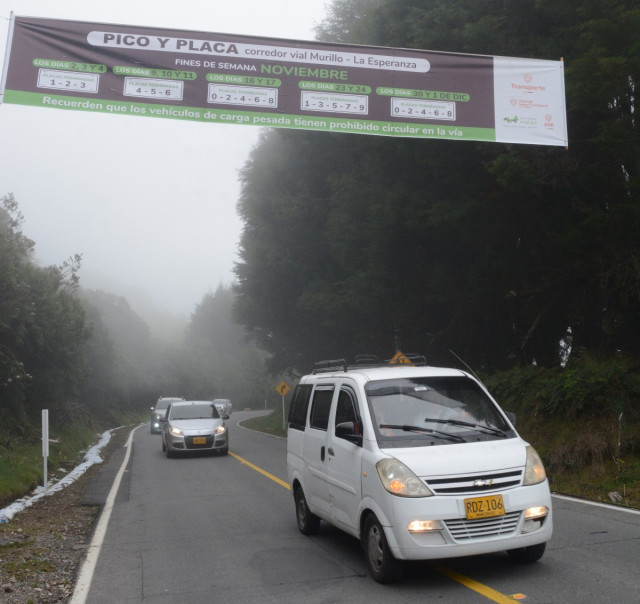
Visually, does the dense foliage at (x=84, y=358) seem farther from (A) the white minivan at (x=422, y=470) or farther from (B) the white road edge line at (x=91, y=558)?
(A) the white minivan at (x=422, y=470)

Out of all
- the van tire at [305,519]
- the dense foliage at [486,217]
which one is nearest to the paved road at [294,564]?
the van tire at [305,519]

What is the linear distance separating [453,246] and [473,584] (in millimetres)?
15717

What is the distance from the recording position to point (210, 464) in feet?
59.2

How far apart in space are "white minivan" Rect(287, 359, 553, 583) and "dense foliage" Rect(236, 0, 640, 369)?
8.55 meters

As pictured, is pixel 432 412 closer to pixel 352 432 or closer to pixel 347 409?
pixel 352 432

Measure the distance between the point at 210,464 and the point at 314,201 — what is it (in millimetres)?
16023

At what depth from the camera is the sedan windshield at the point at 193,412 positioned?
69.4 feet

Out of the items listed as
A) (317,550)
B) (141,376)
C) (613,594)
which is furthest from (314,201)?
(141,376)

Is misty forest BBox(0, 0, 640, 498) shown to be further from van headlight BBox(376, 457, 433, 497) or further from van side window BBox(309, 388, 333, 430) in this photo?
van headlight BBox(376, 457, 433, 497)

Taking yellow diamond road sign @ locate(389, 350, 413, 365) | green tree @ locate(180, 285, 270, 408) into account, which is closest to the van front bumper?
yellow diamond road sign @ locate(389, 350, 413, 365)

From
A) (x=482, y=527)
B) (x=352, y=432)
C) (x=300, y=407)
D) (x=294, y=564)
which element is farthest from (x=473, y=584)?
(x=300, y=407)

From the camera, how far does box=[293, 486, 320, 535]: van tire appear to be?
836cm

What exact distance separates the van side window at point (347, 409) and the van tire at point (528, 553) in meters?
1.91

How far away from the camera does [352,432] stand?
659 cm
